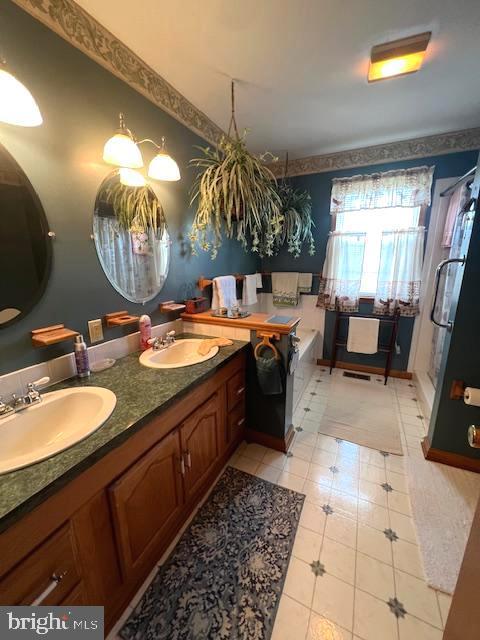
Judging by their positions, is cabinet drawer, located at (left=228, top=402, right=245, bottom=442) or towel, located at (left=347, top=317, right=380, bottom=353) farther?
towel, located at (left=347, top=317, right=380, bottom=353)

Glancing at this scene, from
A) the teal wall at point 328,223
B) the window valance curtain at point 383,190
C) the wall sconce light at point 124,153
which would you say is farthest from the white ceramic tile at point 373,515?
the window valance curtain at point 383,190

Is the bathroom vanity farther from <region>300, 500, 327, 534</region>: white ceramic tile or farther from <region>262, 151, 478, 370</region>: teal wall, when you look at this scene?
<region>262, 151, 478, 370</region>: teal wall

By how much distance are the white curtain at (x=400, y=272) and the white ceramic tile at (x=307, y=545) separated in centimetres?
236

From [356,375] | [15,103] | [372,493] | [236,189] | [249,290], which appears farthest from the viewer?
[356,375]

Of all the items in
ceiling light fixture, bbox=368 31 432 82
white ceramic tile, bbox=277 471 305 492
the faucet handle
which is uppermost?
ceiling light fixture, bbox=368 31 432 82

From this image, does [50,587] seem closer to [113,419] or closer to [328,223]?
[113,419]

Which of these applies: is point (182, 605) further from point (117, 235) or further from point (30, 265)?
point (117, 235)

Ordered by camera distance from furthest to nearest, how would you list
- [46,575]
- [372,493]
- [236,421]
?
[236,421] → [372,493] → [46,575]

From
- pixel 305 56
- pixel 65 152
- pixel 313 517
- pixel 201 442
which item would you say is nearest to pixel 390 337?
pixel 313 517

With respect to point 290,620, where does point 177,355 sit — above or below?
above

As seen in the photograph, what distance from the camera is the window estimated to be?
267 cm

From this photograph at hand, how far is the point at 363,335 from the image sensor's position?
298 centimetres

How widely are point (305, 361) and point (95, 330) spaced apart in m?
2.09

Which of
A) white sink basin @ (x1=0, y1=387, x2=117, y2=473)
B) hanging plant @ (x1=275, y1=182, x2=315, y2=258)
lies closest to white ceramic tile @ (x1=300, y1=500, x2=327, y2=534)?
white sink basin @ (x1=0, y1=387, x2=117, y2=473)
